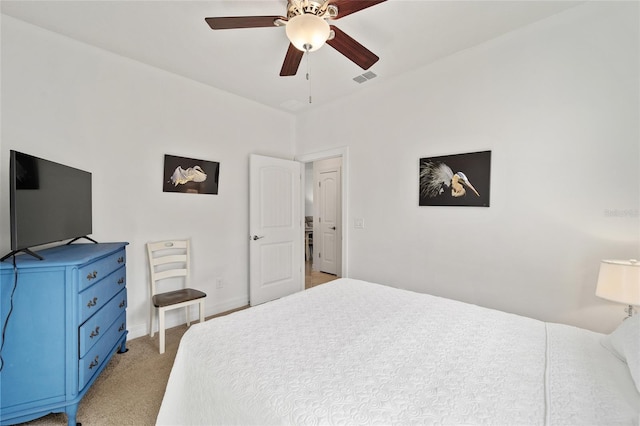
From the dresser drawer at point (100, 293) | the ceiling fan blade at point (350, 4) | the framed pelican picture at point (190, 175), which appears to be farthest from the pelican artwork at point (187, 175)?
the ceiling fan blade at point (350, 4)

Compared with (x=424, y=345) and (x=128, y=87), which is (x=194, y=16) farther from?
(x=424, y=345)

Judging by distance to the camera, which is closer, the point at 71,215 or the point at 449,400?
the point at 449,400

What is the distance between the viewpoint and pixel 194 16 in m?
2.09

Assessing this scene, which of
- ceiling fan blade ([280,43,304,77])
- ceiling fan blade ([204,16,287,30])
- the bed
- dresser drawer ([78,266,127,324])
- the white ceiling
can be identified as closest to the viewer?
the bed

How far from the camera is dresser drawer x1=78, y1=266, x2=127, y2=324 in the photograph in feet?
5.72

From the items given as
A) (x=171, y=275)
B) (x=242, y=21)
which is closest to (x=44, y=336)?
(x=171, y=275)

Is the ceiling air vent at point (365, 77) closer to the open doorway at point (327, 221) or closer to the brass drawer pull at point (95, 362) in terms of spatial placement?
the open doorway at point (327, 221)

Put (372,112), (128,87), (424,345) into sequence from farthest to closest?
(372,112) → (128,87) → (424,345)

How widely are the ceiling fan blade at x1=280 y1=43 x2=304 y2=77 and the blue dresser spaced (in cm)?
187

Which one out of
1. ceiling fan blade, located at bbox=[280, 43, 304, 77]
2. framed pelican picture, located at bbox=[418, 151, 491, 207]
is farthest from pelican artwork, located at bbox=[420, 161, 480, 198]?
ceiling fan blade, located at bbox=[280, 43, 304, 77]

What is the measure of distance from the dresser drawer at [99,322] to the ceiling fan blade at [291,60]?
2.20 metres

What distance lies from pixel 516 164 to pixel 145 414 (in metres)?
3.29

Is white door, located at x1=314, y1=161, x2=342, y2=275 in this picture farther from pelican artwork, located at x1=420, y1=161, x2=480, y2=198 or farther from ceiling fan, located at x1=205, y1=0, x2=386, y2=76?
ceiling fan, located at x1=205, y1=0, x2=386, y2=76

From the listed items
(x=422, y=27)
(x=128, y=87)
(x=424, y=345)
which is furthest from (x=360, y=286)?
(x=128, y=87)
